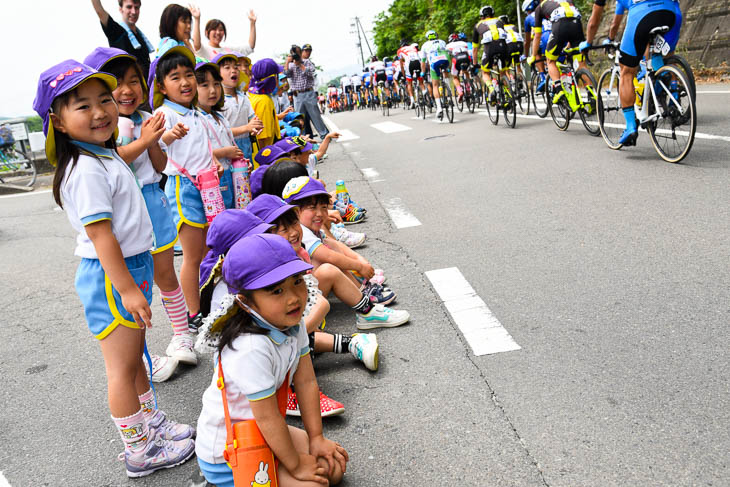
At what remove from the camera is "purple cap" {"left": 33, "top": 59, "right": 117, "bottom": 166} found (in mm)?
2289

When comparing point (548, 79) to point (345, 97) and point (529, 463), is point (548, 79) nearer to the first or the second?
point (529, 463)

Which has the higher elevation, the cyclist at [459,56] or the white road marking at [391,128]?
the cyclist at [459,56]

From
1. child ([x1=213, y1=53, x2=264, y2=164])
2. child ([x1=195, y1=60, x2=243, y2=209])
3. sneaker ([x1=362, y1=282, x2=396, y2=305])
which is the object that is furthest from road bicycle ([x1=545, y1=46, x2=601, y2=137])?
child ([x1=195, y1=60, x2=243, y2=209])

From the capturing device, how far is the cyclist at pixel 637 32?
5.95 m

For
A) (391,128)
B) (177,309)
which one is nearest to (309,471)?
(177,309)

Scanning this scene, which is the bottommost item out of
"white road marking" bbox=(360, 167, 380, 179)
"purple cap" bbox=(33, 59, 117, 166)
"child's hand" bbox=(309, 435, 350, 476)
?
"white road marking" bbox=(360, 167, 380, 179)

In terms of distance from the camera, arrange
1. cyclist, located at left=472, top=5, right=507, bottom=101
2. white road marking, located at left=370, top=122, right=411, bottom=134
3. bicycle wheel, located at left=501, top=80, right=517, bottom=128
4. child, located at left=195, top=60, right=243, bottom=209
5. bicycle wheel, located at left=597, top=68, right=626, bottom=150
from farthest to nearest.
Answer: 1. white road marking, located at left=370, top=122, right=411, bottom=134
2. cyclist, located at left=472, top=5, right=507, bottom=101
3. bicycle wheel, located at left=501, top=80, right=517, bottom=128
4. bicycle wheel, located at left=597, top=68, right=626, bottom=150
5. child, located at left=195, top=60, right=243, bottom=209

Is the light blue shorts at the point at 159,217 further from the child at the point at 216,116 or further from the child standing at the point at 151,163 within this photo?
the child at the point at 216,116

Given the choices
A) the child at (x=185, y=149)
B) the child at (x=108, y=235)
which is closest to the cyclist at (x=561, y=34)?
the child at (x=185, y=149)

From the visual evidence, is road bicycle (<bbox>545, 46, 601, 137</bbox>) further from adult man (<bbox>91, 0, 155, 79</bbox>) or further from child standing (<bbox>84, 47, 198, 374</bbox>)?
child standing (<bbox>84, 47, 198, 374</bbox>)

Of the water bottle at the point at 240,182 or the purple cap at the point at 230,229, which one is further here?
the water bottle at the point at 240,182

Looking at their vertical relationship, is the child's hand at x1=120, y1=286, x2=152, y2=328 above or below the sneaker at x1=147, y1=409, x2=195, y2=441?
above

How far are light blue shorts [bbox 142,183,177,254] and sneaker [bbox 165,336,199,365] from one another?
0.59 metres

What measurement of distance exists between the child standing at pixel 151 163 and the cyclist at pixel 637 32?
192 inches
